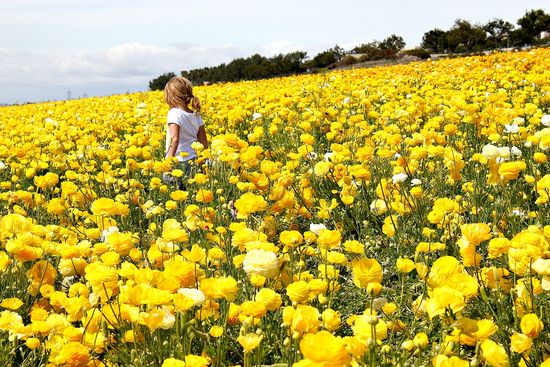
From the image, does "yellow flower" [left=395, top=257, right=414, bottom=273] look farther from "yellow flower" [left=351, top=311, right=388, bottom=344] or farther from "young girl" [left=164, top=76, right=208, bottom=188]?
"young girl" [left=164, top=76, right=208, bottom=188]

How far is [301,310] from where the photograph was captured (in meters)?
1.59

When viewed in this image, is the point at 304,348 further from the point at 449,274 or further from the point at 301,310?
the point at 449,274

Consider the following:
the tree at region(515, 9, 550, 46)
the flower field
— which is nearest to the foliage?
the tree at region(515, 9, 550, 46)

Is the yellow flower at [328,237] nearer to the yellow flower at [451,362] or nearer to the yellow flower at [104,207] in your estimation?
the yellow flower at [451,362]

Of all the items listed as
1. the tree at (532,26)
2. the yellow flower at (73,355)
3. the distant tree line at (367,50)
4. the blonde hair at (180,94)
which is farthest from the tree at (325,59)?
the yellow flower at (73,355)

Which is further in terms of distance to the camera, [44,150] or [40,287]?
[44,150]

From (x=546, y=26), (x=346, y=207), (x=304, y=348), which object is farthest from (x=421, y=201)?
(x=546, y=26)

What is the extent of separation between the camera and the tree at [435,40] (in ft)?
96.8

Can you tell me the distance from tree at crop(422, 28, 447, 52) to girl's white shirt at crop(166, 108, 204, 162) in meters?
25.9

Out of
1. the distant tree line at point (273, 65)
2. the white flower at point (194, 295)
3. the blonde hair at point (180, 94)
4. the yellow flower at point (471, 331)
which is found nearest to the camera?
the yellow flower at point (471, 331)

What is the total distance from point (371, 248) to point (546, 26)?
101 ft

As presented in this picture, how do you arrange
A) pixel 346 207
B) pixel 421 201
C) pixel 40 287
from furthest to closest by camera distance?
pixel 346 207 < pixel 421 201 < pixel 40 287

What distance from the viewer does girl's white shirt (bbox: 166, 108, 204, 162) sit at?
19.2 feet

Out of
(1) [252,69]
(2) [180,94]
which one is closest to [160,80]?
(1) [252,69]
